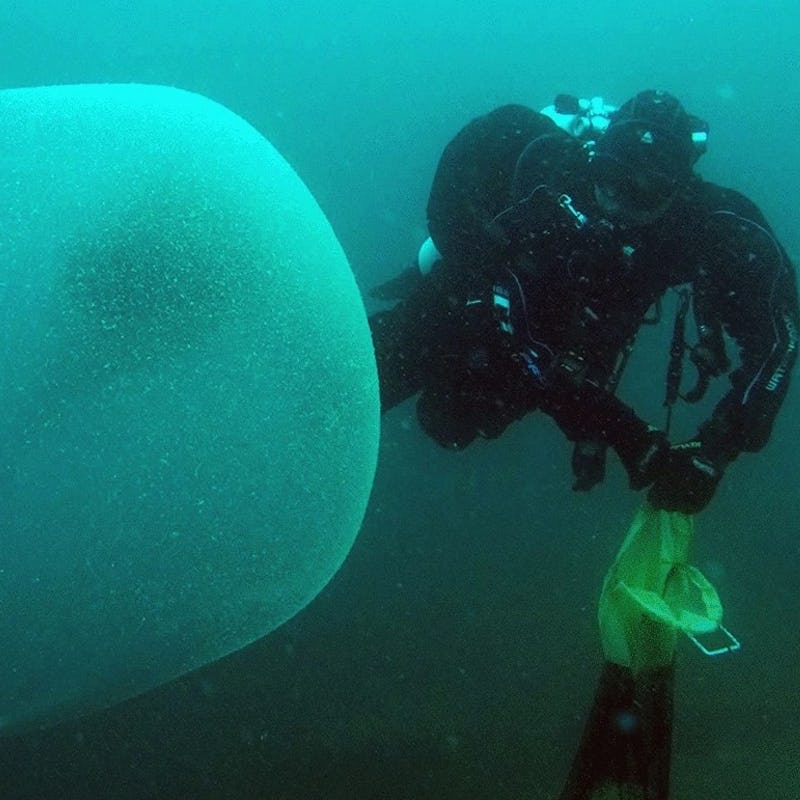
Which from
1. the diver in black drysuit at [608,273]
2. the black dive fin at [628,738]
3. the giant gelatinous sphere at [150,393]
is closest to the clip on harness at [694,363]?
the diver in black drysuit at [608,273]

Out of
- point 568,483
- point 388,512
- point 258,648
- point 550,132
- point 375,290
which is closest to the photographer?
point 550,132

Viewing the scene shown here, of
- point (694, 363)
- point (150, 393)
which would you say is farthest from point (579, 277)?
point (150, 393)

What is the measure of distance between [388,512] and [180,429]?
6142 millimetres

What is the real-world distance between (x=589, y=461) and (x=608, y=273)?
66 centimetres

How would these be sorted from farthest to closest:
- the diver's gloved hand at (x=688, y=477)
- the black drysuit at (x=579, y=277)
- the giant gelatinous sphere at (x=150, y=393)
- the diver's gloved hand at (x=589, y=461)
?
the diver's gloved hand at (x=589, y=461) → the black drysuit at (x=579, y=277) → the diver's gloved hand at (x=688, y=477) → the giant gelatinous sphere at (x=150, y=393)

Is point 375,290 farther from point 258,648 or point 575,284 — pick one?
point 258,648

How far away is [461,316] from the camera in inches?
119

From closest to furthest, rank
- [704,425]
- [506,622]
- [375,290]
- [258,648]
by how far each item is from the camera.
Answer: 1. [704,425]
2. [375,290]
3. [258,648]
4. [506,622]

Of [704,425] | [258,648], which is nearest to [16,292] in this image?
[704,425]

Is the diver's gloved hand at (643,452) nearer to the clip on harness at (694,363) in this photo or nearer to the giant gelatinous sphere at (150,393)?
the clip on harness at (694,363)

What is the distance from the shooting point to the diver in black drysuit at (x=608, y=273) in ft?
8.41

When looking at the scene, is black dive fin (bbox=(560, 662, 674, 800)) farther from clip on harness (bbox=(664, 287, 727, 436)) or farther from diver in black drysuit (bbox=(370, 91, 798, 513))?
clip on harness (bbox=(664, 287, 727, 436))

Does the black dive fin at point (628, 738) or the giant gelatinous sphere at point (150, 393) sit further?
the black dive fin at point (628, 738)

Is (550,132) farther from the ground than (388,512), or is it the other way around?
(550,132)
